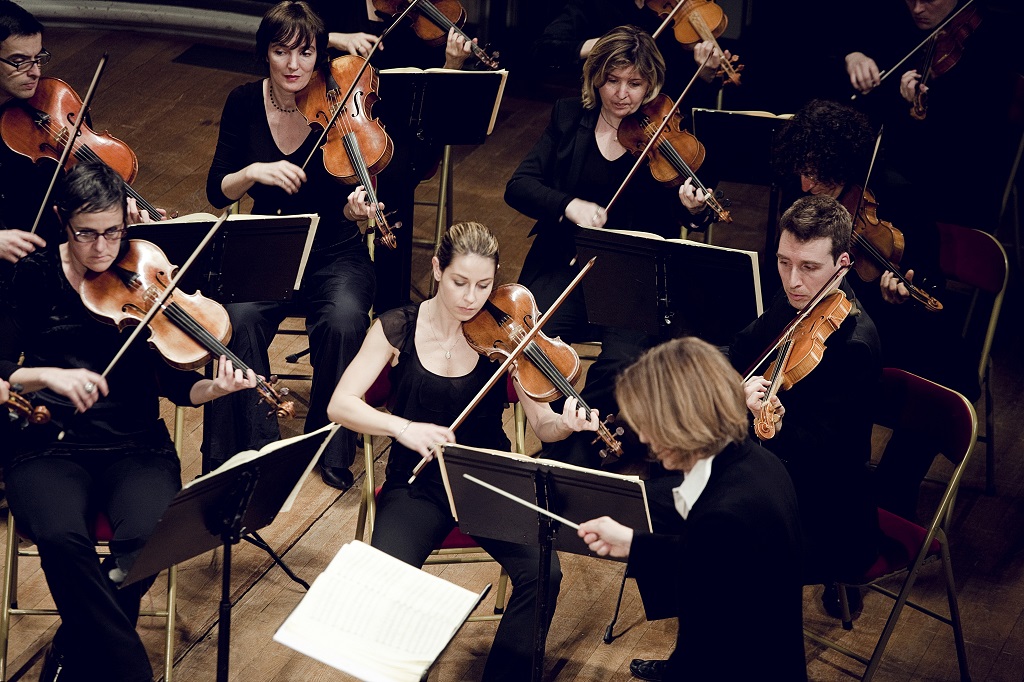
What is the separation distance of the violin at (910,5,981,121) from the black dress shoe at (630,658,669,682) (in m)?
1.99

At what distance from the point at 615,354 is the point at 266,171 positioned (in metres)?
1.17

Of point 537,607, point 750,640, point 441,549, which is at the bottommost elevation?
point 441,549

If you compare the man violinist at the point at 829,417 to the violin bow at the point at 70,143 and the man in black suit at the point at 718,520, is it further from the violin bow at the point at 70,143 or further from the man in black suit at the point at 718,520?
the violin bow at the point at 70,143

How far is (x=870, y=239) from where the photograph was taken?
353 centimetres

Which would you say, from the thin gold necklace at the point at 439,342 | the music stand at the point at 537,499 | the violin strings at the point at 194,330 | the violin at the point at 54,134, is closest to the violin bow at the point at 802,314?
the music stand at the point at 537,499

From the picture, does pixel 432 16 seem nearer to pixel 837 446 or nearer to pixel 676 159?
pixel 676 159

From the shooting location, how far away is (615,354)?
3.65 m

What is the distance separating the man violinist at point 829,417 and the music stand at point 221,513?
1.17m

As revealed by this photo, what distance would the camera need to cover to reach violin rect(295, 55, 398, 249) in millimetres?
3652

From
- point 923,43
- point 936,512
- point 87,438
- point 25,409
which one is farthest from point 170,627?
point 923,43

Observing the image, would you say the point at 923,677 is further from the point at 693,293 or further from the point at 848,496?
the point at 693,293

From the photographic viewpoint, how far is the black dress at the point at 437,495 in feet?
9.40

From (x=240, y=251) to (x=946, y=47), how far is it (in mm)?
2393

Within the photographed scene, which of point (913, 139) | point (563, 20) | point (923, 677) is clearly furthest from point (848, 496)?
point (563, 20)
